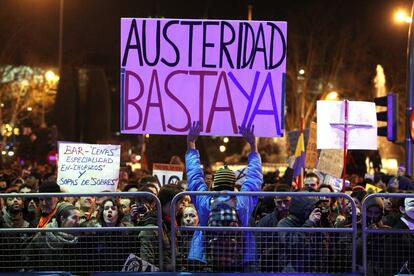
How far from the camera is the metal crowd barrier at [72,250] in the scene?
5699 mm

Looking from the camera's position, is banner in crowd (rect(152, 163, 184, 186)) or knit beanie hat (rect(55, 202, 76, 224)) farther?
banner in crowd (rect(152, 163, 184, 186))

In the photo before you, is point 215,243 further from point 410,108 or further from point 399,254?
point 410,108

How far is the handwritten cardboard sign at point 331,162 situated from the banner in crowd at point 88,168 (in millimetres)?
3725

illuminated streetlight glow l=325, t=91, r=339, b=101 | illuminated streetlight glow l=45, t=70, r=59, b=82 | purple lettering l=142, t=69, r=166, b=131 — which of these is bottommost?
purple lettering l=142, t=69, r=166, b=131

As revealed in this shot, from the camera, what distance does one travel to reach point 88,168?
1052cm

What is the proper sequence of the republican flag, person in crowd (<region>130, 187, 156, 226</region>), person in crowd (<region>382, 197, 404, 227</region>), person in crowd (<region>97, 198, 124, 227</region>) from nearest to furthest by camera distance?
person in crowd (<region>382, 197, 404, 227</region>)
person in crowd (<region>97, 198, 124, 227</region>)
person in crowd (<region>130, 187, 156, 226</region>)
the republican flag

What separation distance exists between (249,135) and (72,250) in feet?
5.95

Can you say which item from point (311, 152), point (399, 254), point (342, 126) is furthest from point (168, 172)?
point (399, 254)

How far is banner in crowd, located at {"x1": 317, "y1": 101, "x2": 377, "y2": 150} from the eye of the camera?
9633mm

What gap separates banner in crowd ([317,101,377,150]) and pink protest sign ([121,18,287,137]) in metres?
3.27

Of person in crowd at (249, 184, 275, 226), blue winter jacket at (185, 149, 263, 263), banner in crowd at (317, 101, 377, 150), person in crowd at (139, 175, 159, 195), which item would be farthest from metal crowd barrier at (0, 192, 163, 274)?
banner in crowd at (317, 101, 377, 150)

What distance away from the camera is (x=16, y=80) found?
43.1 metres

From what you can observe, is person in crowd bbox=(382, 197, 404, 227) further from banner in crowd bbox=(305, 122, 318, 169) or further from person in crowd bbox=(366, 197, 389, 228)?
banner in crowd bbox=(305, 122, 318, 169)

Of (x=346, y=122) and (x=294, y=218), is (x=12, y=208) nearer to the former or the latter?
(x=294, y=218)
